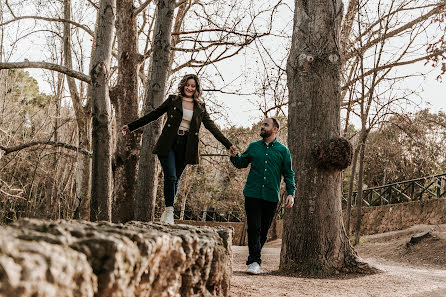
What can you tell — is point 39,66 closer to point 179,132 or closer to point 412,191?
point 179,132

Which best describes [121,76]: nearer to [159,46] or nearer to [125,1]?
[125,1]

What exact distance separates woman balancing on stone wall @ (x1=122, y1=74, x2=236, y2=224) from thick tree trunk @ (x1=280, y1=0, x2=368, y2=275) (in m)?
1.46

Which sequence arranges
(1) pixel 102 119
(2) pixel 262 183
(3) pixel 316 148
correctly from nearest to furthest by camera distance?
(2) pixel 262 183
(3) pixel 316 148
(1) pixel 102 119

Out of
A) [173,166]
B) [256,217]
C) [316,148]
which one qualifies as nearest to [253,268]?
[256,217]

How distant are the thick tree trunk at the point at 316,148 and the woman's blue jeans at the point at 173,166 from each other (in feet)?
6.23

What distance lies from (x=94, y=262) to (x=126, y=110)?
27.3ft

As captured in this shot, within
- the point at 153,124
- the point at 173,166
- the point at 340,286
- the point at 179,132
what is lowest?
the point at 340,286

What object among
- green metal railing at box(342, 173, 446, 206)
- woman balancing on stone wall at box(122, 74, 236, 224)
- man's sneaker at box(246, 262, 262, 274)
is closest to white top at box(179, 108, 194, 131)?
woman balancing on stone wall at box(122, 74, 236, 224)

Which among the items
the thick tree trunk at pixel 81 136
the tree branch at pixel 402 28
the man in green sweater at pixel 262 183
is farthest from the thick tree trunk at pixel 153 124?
the thick tree trunk at pixel 81 136

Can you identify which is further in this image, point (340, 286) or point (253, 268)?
point (253, 268)

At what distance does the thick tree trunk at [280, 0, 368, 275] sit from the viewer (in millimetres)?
6656

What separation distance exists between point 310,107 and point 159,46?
2658 mm

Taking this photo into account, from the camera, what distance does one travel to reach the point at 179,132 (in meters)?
5.82

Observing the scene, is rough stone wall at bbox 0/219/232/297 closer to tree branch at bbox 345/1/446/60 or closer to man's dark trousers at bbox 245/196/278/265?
man's dark trousers at bbox 245/196/278/265
